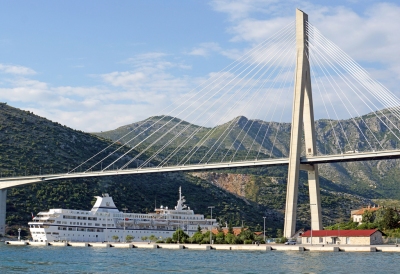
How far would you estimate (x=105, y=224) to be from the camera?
75.7 meters

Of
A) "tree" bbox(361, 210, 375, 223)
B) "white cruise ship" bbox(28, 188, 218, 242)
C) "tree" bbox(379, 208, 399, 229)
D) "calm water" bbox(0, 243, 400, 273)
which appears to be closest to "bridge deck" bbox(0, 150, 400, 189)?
"white cruise ship" bbox(28, 188, 218, 242)

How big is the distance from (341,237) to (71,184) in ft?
153

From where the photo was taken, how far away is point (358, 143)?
183250mm

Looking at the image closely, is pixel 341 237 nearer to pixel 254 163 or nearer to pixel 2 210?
pixel 254 163

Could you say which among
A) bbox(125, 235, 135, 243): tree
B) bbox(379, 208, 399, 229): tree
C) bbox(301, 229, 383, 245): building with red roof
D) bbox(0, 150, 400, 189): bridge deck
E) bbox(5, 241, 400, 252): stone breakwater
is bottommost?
bbox(5, 241, 400, 252): stone breakwater

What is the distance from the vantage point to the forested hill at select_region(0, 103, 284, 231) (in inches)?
3303

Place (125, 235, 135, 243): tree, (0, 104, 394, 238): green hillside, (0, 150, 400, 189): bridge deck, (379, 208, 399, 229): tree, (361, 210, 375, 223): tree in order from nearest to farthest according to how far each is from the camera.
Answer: (0, 150, 400, 189): bridge deck < (379, 208, 399, 229): tree < (125, 235, 135, 243): tree < (361, 210, 375, 223): tree < (0, 104, 394, 238): green hillside

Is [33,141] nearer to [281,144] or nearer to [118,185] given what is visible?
[118,185]

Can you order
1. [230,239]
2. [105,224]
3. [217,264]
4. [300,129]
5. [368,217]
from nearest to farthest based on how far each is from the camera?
1. [217,264]
2. [300,129]
3. [230,239]
4. [368,217]
5. [105,224]

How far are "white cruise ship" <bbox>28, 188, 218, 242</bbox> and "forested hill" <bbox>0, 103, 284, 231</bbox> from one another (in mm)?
7677

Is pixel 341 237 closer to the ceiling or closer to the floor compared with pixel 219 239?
closer to the ceiling

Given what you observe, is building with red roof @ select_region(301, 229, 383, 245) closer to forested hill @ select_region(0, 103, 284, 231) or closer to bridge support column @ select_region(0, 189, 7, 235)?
bridge support column @ select_region(0, 189, 7, 235)

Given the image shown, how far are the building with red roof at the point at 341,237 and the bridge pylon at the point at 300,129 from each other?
0.92 meters

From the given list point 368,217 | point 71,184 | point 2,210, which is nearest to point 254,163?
point 368,217
